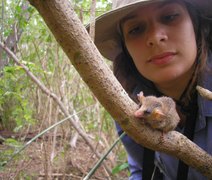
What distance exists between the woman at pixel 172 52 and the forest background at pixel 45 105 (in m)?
0.67

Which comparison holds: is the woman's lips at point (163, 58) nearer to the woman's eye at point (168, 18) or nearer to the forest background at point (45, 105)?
the woman's eye at point (168, 18)

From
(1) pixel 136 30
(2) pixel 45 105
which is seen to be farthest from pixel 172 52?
(2) pixel 45 105

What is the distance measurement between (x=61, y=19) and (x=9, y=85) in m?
1.75

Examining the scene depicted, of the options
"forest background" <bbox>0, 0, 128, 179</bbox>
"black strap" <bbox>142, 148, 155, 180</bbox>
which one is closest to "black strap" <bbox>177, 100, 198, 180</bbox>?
"black strap" <bbox>142, 148, 155, 180</bbox>

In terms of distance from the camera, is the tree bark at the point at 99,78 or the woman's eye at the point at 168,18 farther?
the woman's eye at the point at 168,18

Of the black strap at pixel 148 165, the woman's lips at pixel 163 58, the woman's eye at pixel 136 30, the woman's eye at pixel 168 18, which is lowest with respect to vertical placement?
the black strap at pixel 148 165

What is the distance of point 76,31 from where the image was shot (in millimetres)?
546

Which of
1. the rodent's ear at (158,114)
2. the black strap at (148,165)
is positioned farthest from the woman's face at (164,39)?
the rodent's ear at (158,114)

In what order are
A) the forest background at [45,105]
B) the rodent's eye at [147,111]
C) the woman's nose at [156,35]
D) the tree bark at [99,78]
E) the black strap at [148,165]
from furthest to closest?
the forest background at [45,105]
the black strap at [148,165]
the woman's nose at [156,35]
the rodent's eye at [147,111]
the tree bark at [99,78]

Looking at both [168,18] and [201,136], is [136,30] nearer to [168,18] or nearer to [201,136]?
[168,18]

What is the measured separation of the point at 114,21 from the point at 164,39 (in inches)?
10.7

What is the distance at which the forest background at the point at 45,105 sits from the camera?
6.59 feet

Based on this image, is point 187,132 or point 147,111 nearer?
point 147,111

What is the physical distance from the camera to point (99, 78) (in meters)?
0.61
